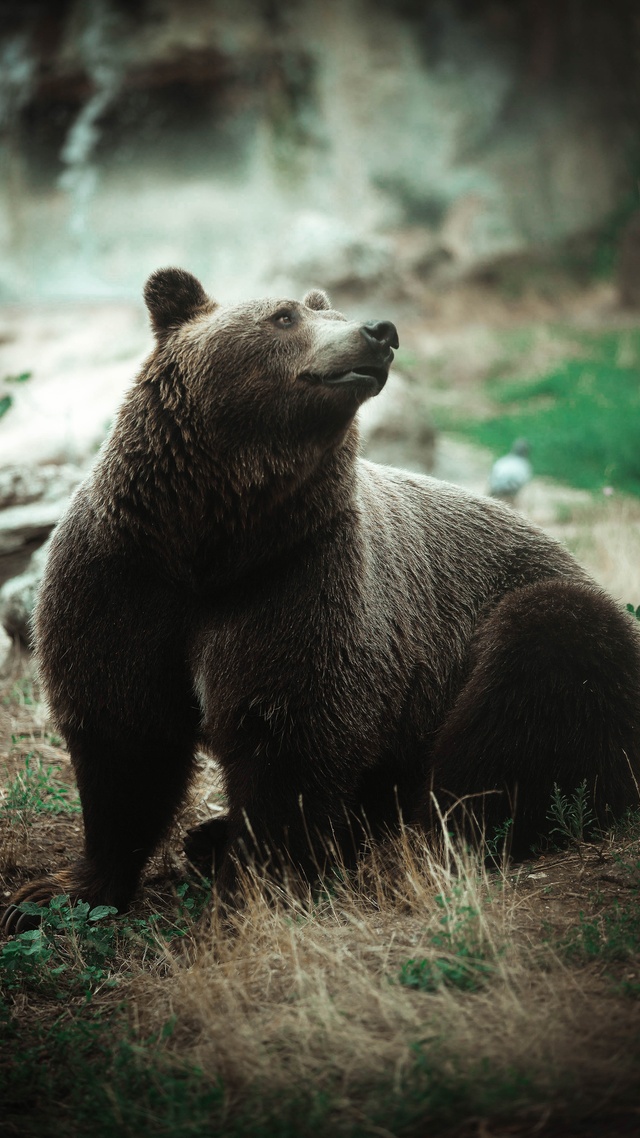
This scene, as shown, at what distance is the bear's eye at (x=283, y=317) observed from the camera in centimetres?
323

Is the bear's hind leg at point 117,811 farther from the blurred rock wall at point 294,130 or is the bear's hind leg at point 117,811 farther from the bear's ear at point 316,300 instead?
A: the blurred rock wall at point 294,130

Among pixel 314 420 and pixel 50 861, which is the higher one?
pixel 314 420

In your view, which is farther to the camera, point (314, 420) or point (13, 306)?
Result: point (13, 306)

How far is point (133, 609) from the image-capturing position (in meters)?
3.25

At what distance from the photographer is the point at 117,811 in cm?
354

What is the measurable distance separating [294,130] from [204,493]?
54.2 ft

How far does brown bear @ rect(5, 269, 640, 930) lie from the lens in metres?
3.14

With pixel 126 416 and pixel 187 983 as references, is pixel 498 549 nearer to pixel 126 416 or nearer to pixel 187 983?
pixel 126 416

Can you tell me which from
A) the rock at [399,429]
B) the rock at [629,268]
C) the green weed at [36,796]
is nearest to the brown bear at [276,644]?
the green weed at [36,796]

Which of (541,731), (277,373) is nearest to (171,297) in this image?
(277,373)

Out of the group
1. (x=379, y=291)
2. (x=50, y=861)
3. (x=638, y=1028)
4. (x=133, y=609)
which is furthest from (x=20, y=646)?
(x=379, y=291)

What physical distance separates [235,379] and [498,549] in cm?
140

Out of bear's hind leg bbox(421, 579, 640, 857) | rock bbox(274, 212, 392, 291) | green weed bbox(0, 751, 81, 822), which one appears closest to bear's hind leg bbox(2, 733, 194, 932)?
green weed bbox(0, 751, 81, 822)

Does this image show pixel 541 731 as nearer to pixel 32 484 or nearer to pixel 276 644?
pixel 276 644
